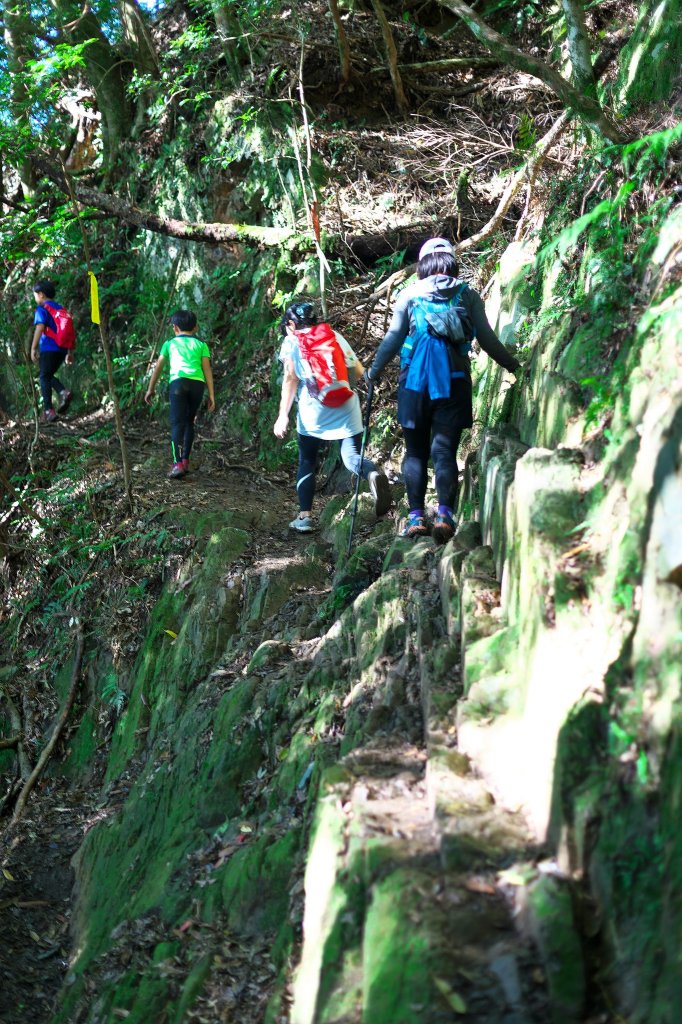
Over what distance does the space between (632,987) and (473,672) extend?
1.70 metres

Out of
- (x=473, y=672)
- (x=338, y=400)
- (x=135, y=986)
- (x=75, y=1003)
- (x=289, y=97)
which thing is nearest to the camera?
(x=473, y=672)

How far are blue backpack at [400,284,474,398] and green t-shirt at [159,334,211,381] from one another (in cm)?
421

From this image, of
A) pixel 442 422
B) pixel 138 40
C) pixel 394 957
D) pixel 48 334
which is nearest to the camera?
pixel 394 957

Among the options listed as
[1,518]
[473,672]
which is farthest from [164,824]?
[1,518]

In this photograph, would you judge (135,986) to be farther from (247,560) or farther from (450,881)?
(247,560)

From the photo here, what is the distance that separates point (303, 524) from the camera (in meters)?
8.54

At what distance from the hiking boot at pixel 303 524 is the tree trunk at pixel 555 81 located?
165 inches

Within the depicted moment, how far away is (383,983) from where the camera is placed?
10.3 feet

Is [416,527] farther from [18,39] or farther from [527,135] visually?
[18,39]

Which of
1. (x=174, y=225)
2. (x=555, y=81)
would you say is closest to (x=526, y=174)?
(x=555, y=81)

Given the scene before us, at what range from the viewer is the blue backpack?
5898 mm

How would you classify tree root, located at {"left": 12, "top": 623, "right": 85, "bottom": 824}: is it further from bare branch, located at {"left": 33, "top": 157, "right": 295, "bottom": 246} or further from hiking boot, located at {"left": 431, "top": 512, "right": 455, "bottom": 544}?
bare branch, located at {"left": 33, "top": 157, "right": 295, "bottom": 246}

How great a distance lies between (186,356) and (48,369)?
12.9ft

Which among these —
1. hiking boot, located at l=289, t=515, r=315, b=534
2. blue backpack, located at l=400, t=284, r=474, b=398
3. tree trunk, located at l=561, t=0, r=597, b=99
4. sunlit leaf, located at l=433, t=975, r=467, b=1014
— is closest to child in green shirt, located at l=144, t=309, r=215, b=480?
hiking boot, located at l=289, t=515, r=315, b=534
